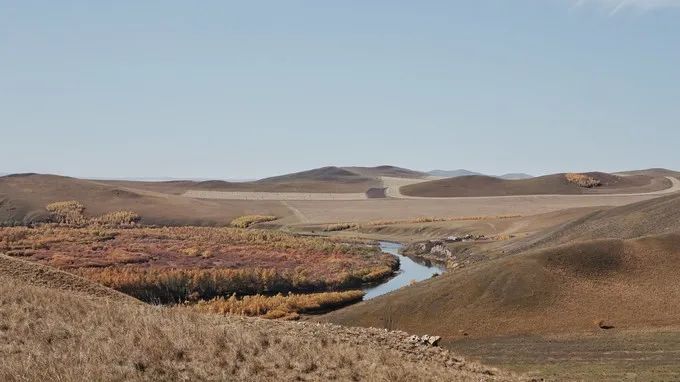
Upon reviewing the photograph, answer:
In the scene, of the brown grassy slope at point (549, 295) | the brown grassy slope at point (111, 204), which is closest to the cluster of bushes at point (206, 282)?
the brown grassy slope at point (549, 295)

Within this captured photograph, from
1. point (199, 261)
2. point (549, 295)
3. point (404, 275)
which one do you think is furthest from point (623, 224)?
point (199, 261)

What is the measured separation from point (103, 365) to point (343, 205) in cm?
16020

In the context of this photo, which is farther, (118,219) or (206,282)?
(118,219)

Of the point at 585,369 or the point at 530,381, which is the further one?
the point at 585,369

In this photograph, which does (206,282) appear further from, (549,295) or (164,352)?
(164,352)

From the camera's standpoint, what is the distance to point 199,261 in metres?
75.8

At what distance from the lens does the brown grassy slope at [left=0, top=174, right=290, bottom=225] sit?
13912 cm

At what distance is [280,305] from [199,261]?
1110 inches

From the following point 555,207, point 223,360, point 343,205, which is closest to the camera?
point 223,360

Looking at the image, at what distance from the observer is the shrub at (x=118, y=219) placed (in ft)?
428

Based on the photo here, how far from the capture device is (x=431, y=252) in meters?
90.9

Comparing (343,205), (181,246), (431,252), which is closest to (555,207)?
(343,205)

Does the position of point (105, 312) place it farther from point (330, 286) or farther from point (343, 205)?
point (343, 205)

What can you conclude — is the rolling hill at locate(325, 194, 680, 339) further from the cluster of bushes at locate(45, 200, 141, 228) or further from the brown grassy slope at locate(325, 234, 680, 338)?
the cluster of bushes at locate(45, 200, 141, 228)
